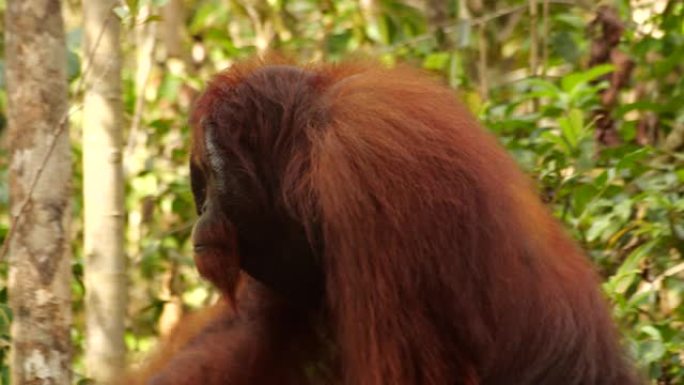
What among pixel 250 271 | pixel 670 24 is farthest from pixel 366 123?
pixel 670 24

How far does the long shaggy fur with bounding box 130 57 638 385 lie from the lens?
3.01 meters

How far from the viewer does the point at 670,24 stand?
512 cm

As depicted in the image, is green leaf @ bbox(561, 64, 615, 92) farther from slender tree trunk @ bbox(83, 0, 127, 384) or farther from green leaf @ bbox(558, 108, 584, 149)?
slender tree trunk @ bbox(83, 0, 127, 384)

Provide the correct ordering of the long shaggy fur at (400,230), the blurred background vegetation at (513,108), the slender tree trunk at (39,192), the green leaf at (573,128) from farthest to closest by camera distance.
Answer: the green leaf at (573,128) → the blurred background vegetation at (513,108) → the slender tree trunk at (39,192) → the long shaggy fur at (400,230)

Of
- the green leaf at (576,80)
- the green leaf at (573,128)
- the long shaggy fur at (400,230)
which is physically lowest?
the long shaggy fur at (400,230)

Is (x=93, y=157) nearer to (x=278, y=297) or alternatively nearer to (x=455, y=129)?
(x=278, y=297)

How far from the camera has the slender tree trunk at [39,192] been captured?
3570 mm

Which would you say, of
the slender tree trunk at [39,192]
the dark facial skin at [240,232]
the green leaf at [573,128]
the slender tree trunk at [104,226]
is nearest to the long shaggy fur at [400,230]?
the dark facial skin at [240,232]

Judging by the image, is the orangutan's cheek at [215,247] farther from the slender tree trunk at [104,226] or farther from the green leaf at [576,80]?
the green leaf at [576,80]

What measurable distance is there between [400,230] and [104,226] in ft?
4.60

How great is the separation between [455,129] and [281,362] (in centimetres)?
94

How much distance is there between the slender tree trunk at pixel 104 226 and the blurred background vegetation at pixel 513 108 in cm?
12

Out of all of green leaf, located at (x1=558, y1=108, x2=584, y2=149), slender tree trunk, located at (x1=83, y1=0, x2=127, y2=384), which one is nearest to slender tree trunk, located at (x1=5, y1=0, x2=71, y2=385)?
slender tree trunk, located at (x1=83, y1=0, x2=127, y2=384)

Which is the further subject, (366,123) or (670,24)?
(670,24)
